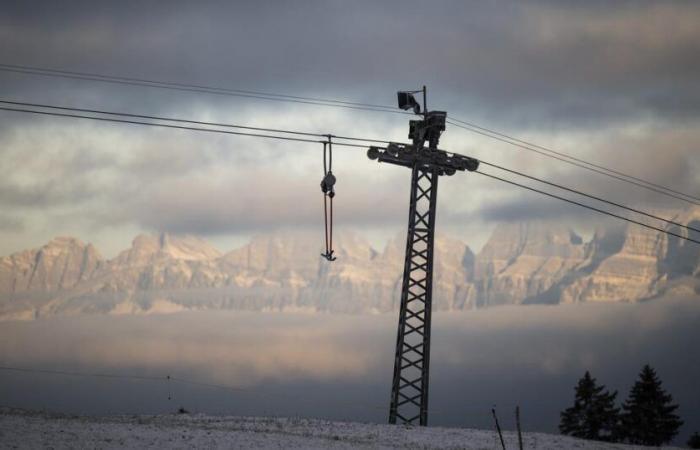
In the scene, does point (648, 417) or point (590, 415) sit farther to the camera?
point (648, 417)

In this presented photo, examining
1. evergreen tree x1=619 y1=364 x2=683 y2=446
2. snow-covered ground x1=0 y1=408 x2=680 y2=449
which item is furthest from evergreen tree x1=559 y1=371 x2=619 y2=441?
snow-covered ground x1=0 y1=408 x2=680 y2=449

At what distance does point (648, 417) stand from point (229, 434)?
71.8 m

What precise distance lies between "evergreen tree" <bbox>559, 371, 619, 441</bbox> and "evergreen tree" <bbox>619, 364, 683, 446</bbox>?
5.03 feet

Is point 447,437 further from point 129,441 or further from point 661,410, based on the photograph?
point 661,410

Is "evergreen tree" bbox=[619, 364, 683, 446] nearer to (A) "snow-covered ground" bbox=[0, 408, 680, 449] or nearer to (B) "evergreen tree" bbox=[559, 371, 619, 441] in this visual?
(B) "evergreen tree" bbox=[559, 371, 619, 441]

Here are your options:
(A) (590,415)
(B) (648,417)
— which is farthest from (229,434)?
(B) (648,417)

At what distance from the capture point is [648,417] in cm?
10638

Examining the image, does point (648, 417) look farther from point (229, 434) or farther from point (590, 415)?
point (229, 434)

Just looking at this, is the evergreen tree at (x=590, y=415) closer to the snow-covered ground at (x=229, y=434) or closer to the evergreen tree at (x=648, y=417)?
the evergreen tree at (x=648, y=417)

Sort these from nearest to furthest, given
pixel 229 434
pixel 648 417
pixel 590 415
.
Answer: pixel 229 434
pixel 590 415
pixel 648 417

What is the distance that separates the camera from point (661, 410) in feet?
352

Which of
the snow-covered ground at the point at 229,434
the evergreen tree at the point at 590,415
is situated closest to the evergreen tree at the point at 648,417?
the evergreen tree at the point at 590,415

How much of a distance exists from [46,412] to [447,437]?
21.5 meters

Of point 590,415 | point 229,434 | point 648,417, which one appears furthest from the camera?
point 648,417
